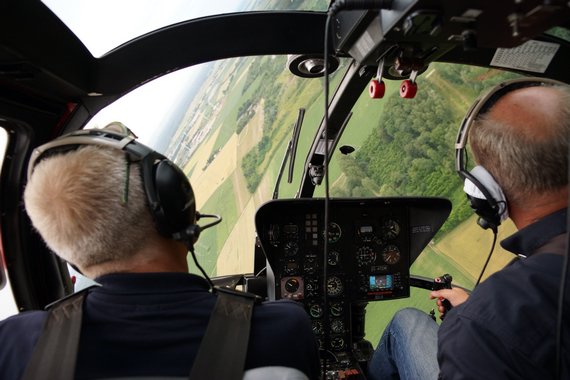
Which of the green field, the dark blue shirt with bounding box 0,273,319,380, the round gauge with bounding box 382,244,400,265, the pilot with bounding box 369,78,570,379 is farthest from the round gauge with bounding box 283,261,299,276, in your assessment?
the dark blue shirt with bounding box 0,273,319,380

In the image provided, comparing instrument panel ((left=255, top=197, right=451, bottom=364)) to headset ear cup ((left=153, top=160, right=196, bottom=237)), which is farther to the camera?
instrument panel ((left=255, top=197, right=451, bottom=364))

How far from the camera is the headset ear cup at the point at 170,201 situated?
887 millimetres

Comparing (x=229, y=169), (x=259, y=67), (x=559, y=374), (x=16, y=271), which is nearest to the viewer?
(x=559, y=374)

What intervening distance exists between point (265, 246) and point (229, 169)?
5.29 m

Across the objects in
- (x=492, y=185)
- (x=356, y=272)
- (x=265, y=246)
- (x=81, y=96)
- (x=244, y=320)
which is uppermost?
(x=81, y=96)

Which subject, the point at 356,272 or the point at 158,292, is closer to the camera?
the point at 158,292

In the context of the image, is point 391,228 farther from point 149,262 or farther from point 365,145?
point 365,145

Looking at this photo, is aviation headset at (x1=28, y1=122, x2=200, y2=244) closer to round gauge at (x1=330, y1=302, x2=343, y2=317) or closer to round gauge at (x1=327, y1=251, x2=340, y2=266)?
round gauge at (x1=327, y1=251, x2=340, y2=266)

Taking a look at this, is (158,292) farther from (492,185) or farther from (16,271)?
(16,271)

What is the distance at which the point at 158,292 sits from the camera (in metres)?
0.84

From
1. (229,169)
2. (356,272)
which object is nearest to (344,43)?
(356,272)

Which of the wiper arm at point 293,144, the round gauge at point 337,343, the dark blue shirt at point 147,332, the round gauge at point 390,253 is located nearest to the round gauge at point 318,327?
the round gauge at point 337,343

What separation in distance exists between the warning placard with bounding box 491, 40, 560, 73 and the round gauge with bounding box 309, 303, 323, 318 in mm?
1741

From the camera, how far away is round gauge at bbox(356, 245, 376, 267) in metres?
2.45
